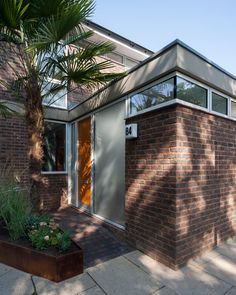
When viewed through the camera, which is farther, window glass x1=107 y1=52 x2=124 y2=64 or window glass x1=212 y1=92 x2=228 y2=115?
window glass x1=107 y1=52 x2=124 y2=64

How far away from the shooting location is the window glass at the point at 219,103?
395 cm

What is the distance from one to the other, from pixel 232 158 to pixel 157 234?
2265 millimetres

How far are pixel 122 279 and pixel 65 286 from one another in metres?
0.75

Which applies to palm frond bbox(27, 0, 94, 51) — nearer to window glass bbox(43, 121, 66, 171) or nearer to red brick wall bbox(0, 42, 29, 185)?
red brick wall bbox(0, 42, 29, 185)

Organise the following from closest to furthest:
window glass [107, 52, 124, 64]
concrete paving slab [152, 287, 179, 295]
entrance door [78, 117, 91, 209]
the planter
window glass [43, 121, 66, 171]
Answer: concrete paving slab [152, 287, 179, 295], the planter, entrance door [78, 117, 91, 209], window glass [43, 121, 66, 171], window glass [107, 52, 124, 64]

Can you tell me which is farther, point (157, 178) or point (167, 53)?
point (157, 178)

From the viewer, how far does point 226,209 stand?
4.22 m

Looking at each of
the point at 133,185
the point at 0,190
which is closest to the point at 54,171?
the point at 0,190

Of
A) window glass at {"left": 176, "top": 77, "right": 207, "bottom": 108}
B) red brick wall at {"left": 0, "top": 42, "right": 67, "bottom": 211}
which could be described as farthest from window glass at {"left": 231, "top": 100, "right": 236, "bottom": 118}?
red brick wall at {"left": 0, "top": 42, "right": 67, "bottom": 211}

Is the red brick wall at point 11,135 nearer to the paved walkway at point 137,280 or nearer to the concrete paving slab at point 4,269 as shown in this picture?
the concrete paving slab at point 4,269

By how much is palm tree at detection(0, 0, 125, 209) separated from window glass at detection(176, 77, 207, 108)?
145 cm

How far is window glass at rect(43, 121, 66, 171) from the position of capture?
6.96 m

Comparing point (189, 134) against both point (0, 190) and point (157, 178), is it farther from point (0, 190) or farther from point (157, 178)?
point (0, 190)

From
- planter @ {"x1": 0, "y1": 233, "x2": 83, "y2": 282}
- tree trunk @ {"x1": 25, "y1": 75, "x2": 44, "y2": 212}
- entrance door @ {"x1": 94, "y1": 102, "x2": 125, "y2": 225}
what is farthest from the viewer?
entrance door @ {"x1": 94, "y1": 102, "x2": 125, "y2": 225}
